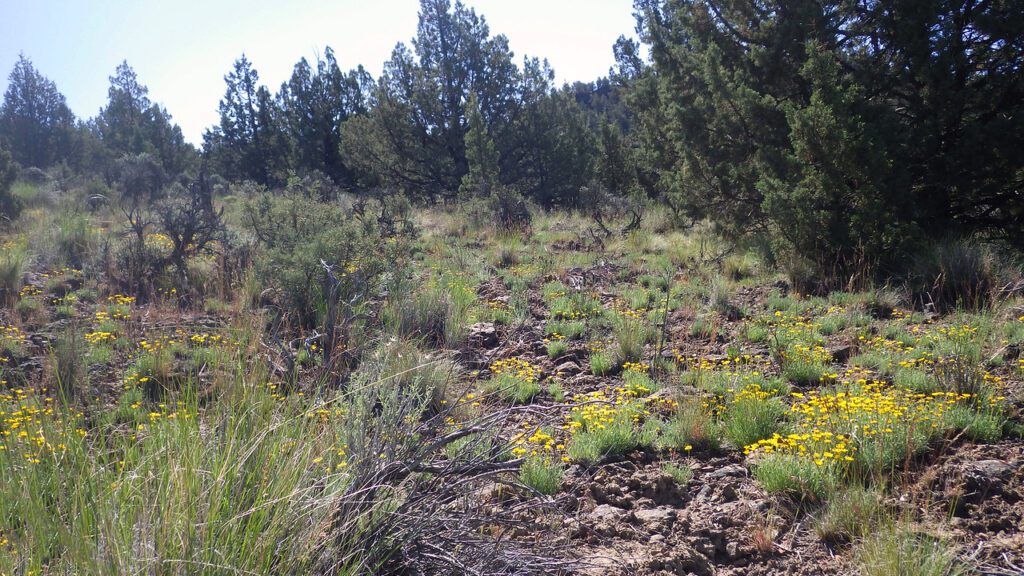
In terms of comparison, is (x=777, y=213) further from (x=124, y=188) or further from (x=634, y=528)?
(x=124, y=188)

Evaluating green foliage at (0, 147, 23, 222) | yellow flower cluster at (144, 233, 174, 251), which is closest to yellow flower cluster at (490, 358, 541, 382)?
yellow flower cluster at (144, 233, 174, 251)

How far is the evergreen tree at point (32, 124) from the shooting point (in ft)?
98.1

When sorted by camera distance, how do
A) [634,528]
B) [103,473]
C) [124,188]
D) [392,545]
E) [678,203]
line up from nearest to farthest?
[103,473] < [392,545] < [634,528] < [678,203] < [124,188]

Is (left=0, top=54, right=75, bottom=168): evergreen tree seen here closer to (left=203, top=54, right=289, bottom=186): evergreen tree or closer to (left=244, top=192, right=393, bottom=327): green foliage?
(left=203, top=54, right=289, bottom=186): evergreen tree

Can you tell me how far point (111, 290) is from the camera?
7562mm

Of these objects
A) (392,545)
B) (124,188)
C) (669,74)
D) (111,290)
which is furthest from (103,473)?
(124,188)

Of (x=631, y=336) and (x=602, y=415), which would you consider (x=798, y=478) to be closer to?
(x=602, y=415)

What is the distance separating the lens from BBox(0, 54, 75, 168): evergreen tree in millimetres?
29891

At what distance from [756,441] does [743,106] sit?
6.39 meters

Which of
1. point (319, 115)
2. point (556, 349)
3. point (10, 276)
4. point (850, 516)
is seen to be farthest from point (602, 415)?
point (319, 115)

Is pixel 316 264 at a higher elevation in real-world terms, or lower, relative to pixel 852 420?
higher

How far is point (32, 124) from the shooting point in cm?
3042

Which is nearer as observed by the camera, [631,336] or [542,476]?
[542,476]

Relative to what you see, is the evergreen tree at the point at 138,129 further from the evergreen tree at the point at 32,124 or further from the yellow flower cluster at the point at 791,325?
the yellow flower cluster at the point at 791,325
